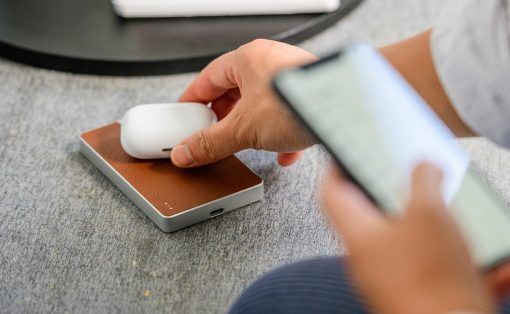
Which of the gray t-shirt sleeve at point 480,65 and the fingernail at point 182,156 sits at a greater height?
the gray t-shirt sleeve at point 480,65

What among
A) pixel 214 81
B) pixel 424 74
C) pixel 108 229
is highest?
pixel 424 74

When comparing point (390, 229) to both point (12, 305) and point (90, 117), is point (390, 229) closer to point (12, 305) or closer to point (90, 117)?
point (12, 305)

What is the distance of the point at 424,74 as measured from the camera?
573mm

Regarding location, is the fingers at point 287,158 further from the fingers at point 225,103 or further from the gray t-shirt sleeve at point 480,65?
the gray t-shirt sleeve at point 480,65

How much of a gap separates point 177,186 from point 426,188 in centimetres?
38

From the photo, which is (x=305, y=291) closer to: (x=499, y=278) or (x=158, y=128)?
(x=499, y=278)

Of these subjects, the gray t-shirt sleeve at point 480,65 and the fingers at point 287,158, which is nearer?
the gray t-shirt sleeve at point 480,65

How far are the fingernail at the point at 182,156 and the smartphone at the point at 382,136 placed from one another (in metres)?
0.28

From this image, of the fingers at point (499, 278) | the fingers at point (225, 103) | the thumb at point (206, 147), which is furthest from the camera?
the fingers at point (225, 103)

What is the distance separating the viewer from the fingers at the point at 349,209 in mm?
360

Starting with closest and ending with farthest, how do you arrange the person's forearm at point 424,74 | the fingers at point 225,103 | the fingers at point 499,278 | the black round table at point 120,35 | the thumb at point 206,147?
the fingers at point 499,278
the person's forearm at point 424,74
the thumb at point 206,147
the fingers at point 225,103
the black round table at point 120,35

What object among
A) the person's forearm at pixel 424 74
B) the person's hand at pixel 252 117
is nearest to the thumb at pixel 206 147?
the person's hand at pixel 252 117

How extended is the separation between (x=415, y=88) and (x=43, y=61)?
1.86 feet

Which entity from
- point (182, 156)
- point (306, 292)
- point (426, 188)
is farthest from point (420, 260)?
point (182, 156)
